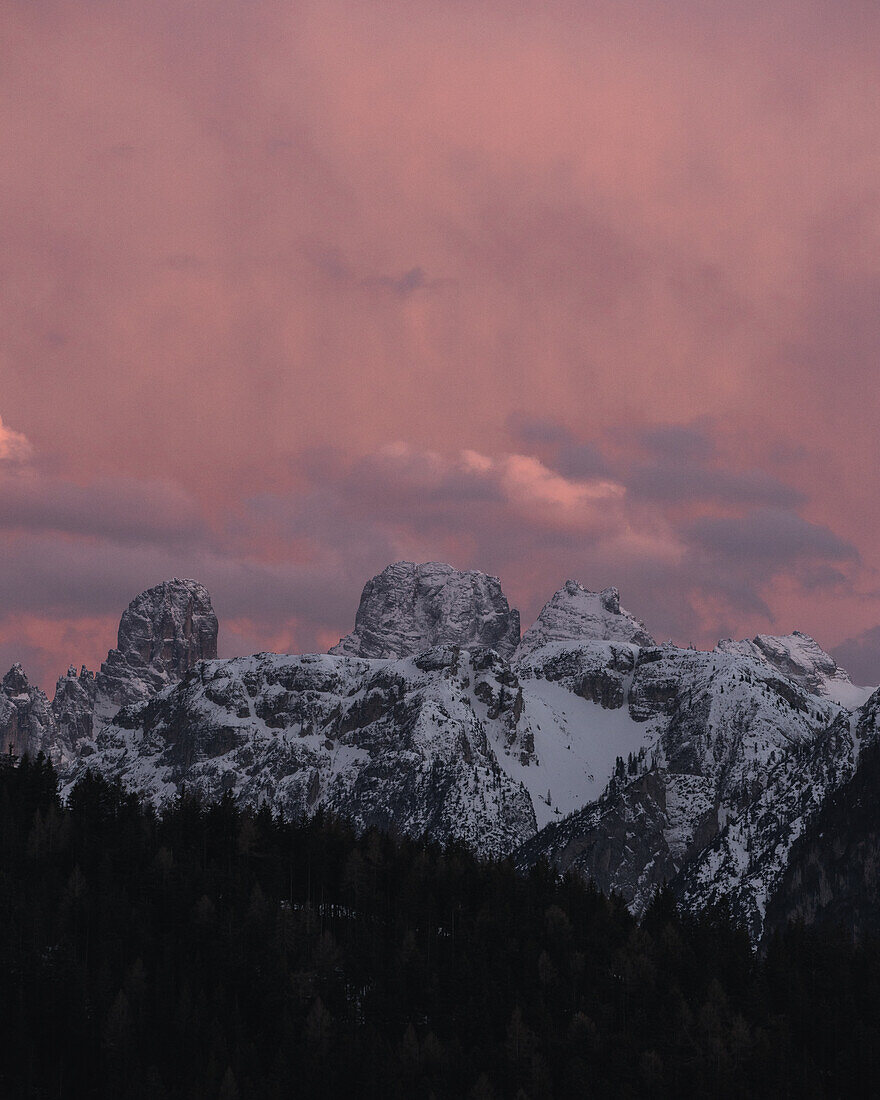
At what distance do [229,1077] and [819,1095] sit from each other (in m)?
81.5

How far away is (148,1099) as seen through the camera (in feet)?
649

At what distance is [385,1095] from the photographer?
199125mm

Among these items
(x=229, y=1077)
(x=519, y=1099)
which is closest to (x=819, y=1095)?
(x=519, y=1099)

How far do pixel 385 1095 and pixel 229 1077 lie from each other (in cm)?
2196

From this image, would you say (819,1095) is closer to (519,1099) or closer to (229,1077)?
(519,1099)

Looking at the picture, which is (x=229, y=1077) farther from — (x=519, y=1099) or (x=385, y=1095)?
(x=519, y=1099)

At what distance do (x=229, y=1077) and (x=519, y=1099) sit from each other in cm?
3949

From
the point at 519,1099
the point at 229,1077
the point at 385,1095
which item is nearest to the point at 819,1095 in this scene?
the point at 519,1099

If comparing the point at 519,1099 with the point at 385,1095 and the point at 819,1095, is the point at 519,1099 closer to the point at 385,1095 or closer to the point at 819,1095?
the point at 385,1095

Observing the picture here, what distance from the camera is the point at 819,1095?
651 feet

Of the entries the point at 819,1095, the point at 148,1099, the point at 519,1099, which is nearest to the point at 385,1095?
the point at 519,1099

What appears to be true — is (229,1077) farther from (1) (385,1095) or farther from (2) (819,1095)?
(2) (819,1095)

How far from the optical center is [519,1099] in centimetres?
19400

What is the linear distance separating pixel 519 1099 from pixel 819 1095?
138 ft
